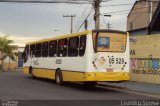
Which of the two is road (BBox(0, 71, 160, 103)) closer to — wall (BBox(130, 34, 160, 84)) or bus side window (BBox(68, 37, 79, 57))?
bus side window (BBox(68, 37, 79, 57))

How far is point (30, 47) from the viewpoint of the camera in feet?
114

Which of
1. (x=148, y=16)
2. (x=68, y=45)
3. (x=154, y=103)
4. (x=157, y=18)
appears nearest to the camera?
Answer: (x=154, y=103)

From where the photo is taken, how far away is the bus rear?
2245 cm

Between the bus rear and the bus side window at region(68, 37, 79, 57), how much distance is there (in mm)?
1696

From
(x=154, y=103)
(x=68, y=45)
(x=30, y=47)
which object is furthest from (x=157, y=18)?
(x=154, y=103)

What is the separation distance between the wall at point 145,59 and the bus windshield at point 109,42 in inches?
206

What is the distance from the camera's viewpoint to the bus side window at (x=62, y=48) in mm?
25812

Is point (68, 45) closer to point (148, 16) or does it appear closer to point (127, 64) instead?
point (127, 64)

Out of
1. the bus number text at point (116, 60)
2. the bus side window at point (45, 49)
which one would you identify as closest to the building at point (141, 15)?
the bus side window at point (45, 49)

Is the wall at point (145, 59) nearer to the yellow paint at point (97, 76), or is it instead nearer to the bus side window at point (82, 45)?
the yellow paint at point (97, 76)

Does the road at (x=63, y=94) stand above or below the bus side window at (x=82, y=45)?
below

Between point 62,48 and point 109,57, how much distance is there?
4456mm

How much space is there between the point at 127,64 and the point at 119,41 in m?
1.32

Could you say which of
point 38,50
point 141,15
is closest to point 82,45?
point 38,50
